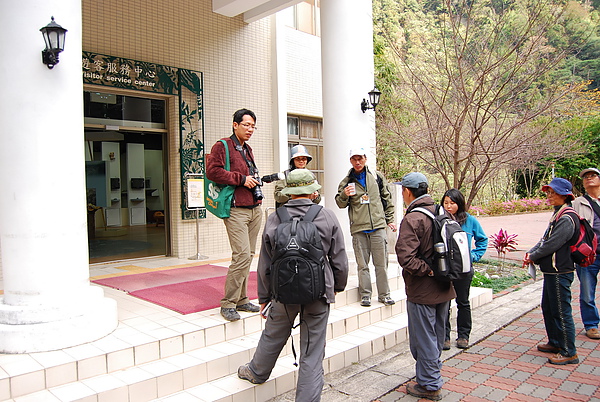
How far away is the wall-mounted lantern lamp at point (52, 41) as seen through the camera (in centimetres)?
381

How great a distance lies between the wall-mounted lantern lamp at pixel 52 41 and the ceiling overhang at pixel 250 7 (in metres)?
5.23

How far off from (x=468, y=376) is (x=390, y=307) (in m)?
1.58

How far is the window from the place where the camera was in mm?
10789

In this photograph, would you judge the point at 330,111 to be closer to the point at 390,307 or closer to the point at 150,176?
the point at 390,307

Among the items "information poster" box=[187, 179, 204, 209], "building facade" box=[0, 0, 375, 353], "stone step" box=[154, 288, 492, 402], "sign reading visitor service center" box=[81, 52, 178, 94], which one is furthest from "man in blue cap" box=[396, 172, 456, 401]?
"sign reading visitor service center" box=[81, 52, 178, 94]

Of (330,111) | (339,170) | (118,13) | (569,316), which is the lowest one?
(569,316)

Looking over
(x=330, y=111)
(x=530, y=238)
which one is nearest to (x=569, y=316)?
(x=330, y=111)

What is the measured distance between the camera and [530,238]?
1398cm

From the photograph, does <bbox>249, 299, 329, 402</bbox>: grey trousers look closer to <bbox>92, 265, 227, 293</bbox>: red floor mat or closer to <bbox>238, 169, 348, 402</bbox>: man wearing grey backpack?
<bbox>238, 169, 348, 402</bbox>: man wearing grey backpack

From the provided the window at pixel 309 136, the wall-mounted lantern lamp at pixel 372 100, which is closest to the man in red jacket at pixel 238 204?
the wall-mounted lantern lamp at pixel 372 100

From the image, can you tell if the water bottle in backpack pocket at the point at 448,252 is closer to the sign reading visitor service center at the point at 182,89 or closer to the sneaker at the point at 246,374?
the sneaker at the point at 246,374

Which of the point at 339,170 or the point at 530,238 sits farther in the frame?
the point at 530,238

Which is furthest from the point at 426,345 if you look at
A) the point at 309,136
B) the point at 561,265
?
the point at 309,136

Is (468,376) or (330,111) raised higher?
(330,111)
